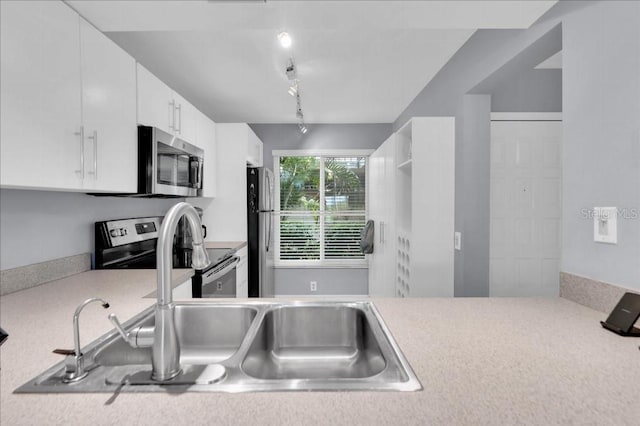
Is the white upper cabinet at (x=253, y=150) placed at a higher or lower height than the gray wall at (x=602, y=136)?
higher

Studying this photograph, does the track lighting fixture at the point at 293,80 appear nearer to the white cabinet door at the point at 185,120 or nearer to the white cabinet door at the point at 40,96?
the white cabinet door at the point at 185,120

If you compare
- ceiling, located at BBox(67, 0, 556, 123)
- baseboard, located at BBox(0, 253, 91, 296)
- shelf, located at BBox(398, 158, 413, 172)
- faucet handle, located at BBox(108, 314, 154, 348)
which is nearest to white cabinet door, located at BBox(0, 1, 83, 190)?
ceiling, located at BBox(67, 0, 556, 123)

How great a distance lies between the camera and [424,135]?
235cm

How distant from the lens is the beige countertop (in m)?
0.57

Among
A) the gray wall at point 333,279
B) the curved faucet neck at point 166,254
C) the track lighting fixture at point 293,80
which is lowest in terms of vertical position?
the gray wall at point 333,279

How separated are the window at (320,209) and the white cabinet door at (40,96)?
10.5ft

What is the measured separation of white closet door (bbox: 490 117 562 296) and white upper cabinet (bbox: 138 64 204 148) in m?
2.40

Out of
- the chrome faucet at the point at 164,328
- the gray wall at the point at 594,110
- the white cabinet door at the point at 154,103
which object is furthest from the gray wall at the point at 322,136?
the chrome faucet at the point at 164,328

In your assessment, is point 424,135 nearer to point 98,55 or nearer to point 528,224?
point 528,224

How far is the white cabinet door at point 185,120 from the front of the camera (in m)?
2.42

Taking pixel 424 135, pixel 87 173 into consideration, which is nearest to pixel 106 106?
pixel 87 173

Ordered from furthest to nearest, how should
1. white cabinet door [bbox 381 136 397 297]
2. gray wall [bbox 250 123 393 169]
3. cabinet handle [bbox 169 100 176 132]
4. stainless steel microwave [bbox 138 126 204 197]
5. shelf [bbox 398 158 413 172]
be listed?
gray wall [bbox 250 123 393 169]
white cabinet door [bbox 381 136 397 297]
shelf [bbox 398 158 413 172]
cabinet handle [bbox 169 100 176 132]
stainless steel microwave [bbox 138 126 204 197]

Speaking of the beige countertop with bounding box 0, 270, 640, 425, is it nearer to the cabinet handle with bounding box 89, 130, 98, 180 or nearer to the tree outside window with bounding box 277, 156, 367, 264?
the cabinet handle with bounding box 89, 130, 98, 180

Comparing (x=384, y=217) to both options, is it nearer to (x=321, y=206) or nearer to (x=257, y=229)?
(x=257, y=229)
